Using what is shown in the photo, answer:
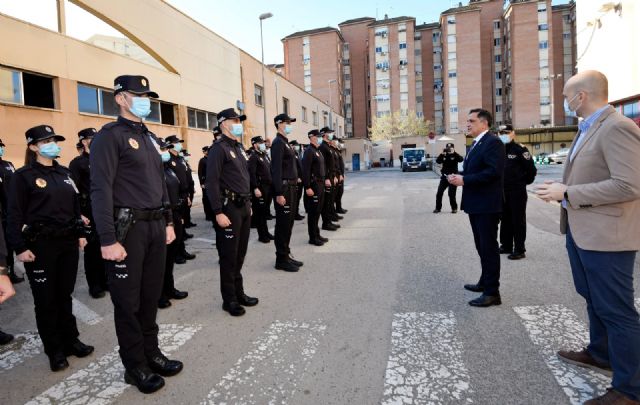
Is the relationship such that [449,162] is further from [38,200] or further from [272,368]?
[38,200]

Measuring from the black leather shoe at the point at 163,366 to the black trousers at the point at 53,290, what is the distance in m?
0.98

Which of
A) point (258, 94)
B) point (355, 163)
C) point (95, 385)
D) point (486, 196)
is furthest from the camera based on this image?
point (355, 163)

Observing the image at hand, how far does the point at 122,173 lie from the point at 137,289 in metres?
0.90

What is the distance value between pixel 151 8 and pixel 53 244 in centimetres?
1892

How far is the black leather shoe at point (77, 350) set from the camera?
12.3 feet

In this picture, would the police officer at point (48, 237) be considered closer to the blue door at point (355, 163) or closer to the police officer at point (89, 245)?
the police officer at point (89, 245)

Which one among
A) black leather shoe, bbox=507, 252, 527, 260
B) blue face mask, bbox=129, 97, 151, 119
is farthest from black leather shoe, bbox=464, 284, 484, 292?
blue face mask, bbox=129, 97, 151, 119

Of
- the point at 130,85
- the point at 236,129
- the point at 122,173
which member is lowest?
the point at 122,173

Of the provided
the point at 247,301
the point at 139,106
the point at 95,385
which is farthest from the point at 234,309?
the point at 139,106

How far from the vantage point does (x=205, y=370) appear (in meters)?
3.37

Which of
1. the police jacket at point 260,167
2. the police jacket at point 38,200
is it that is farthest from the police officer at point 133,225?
the police jacket at point 260,167

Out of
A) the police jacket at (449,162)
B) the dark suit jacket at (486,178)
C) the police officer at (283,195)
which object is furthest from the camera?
the police jacket at (449,162)

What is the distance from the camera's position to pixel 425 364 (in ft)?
10.8

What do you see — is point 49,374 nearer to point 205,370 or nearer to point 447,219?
point 205,370
